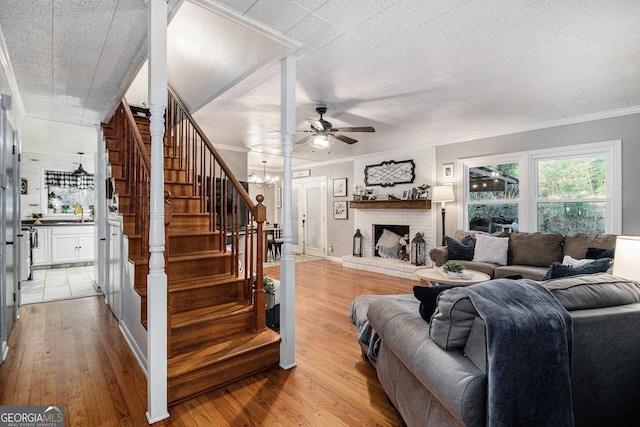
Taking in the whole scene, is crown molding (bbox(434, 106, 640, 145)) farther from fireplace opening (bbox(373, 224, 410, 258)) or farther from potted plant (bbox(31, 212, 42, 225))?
potted plant (bbox(31, 212, 42, 225))

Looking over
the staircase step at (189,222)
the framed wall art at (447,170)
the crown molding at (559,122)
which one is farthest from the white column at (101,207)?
the crown molding at (559,122)

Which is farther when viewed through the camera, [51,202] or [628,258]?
[51,202]

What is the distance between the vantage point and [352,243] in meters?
7.43

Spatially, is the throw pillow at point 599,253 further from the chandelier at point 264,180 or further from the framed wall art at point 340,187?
the chandelier at point 264,180

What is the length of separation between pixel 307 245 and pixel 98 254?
196 inches

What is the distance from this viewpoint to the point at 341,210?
773 centimetres

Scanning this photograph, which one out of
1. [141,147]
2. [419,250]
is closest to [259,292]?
[141,147]

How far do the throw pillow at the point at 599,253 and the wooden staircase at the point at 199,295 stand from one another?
359 cm

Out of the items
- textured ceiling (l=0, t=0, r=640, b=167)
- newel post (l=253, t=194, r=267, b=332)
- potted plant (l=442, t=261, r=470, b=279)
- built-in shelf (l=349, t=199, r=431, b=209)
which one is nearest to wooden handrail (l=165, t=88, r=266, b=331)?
newel post (l=253, t=194, r=267, b=332)

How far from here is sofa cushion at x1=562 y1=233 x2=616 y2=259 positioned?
3738 mm

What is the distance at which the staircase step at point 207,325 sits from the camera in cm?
232

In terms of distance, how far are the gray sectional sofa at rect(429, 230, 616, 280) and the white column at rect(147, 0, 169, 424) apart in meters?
3.88

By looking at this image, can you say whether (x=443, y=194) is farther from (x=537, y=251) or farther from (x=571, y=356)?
(x=571, y=356)

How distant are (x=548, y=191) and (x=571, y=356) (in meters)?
4.09
